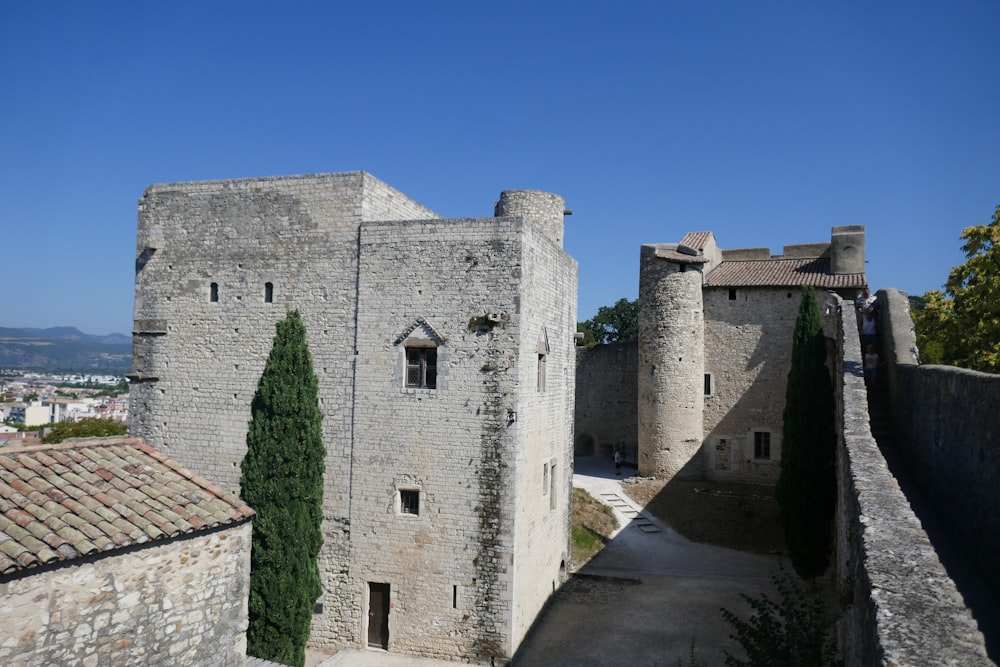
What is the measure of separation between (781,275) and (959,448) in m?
18.9

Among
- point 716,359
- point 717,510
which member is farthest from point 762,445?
point 717,510

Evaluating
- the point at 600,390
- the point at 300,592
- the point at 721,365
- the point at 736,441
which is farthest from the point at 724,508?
the point at 300,592

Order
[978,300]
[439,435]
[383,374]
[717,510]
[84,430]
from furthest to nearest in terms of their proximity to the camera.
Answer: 1. [84,430]
2. [717,510]
3. [978,300]
4. [383,374]
5. [439,435]

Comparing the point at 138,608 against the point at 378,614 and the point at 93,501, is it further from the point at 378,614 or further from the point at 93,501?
the point at 378,614

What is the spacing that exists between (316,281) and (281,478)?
4241 mm

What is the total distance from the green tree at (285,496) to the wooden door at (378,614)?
1121 millimetres

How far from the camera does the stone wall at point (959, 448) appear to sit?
7.19 meters

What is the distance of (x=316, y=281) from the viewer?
15.3 metres

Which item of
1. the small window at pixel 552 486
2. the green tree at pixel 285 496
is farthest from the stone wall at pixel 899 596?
the green tree at pixel 285 496

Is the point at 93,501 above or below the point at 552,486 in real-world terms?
above

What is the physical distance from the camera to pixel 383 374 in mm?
14797

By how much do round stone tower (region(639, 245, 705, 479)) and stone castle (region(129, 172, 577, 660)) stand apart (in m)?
10.3

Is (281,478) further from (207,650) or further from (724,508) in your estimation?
(724,508)

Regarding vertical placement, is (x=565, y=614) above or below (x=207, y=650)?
below
